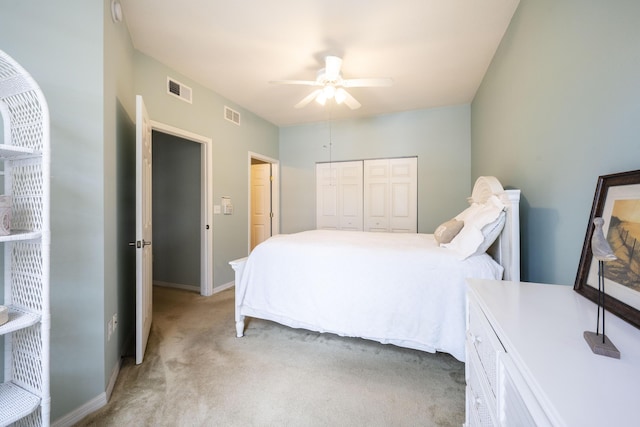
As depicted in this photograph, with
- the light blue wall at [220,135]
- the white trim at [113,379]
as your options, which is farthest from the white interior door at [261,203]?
the white trim at [113,379]

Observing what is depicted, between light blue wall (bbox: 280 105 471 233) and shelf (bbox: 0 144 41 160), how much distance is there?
3.98 m

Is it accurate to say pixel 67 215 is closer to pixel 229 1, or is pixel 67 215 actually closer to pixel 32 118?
pixel 32 118

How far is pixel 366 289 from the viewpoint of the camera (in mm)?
2076

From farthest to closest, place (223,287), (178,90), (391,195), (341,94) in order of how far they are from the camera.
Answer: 1. (391,195)
2. (223,287)
3. (178,90)
4. (341,94)

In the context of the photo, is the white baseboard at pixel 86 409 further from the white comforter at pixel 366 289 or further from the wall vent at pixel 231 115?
the wall vent at pixel 231 115

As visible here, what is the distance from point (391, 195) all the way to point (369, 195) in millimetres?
375

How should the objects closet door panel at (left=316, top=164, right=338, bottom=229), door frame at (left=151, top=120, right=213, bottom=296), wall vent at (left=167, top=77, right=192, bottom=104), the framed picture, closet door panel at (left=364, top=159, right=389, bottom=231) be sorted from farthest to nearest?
1. closet door panel at (left=316, top=164, right=338, bottom=229)
2. closet door panel at (left=364, top=159, right=389, bottom=231)
3. door frame at (left=151, top=120, right=213, bottom=296)
4. wall vent at (left=167, top=77, right=192, bottom=104)
5. the framed picture

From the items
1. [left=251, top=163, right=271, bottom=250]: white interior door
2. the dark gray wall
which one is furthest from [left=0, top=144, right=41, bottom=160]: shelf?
[left=251, top=163, right=271, bottom=250]: white interior door

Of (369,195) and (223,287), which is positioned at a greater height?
(369,195)

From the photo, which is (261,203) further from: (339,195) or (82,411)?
(82,411)

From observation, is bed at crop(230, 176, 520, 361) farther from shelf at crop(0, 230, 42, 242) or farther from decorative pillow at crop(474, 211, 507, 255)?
shelf at crop(0, 230, 42, 242)

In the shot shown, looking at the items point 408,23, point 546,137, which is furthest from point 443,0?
point 546,137

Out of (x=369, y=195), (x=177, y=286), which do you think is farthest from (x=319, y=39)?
(x=177, y=286)

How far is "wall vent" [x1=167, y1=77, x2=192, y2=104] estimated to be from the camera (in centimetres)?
293
